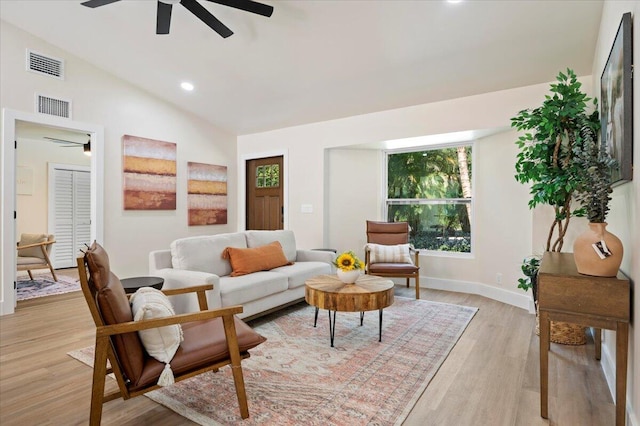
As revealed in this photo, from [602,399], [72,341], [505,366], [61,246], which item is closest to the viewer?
[602,399]

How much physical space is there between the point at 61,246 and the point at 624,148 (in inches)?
343

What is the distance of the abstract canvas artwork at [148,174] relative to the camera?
491 centimetres

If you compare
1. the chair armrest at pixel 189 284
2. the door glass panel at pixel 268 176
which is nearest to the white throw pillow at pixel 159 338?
the chair armrest at pixel 189 284

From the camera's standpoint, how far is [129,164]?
491cm

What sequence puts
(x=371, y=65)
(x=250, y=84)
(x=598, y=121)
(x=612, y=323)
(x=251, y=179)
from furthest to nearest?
(x=251, y=179) < (x=250, y=84) < (x=371, y=65) < (x=598, y=121) < (x=612, y=323)

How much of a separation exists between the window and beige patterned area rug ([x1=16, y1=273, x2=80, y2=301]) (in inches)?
198

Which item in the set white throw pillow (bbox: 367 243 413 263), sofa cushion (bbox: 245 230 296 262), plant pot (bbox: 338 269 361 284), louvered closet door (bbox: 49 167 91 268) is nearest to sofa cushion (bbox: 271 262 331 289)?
sofa cushion (bbox: 245 230 296 262)

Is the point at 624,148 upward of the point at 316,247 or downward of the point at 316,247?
upward

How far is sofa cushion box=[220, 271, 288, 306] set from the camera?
2988 millimetres

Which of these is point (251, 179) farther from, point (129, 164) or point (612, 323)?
point (612, 323)

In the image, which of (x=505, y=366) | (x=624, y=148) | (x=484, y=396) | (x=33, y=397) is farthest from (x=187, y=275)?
(x=624, y=148)

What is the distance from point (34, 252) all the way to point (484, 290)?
6634mm

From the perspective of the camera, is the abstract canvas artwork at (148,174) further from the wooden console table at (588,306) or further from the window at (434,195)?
the wooden console table at (588,306)

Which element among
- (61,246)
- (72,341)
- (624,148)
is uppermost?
(624,148)
